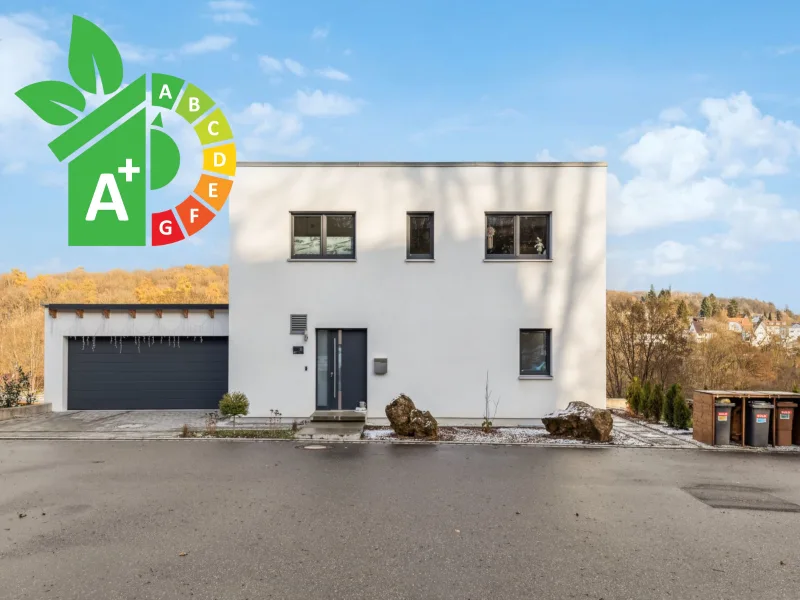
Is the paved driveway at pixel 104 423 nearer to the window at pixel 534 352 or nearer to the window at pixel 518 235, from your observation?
the window at pixel 534 352

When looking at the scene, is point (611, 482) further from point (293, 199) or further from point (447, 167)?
point (293, 199)

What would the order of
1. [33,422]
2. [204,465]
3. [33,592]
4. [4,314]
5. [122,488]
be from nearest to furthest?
[33,592] → [122,488] → [204,465] → [33,422] → [4,314]

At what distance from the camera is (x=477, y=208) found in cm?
1366

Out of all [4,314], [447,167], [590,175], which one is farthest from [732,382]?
[4,314]

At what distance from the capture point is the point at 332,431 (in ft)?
39.3

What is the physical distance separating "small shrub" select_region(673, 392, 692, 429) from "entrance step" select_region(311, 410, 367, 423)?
724cm

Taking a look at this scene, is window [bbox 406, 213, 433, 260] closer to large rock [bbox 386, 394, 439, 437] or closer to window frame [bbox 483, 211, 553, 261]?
window frame [bbox 483, 211, 553, 261]

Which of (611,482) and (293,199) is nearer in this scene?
(611,482)

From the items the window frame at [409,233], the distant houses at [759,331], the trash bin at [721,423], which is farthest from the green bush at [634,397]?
the distant houses at [759,331]

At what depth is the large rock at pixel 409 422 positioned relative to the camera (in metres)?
11.5

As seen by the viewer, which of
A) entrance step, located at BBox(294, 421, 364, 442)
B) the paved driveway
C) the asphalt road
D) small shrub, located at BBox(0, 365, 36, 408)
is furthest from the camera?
small shrub, located at BBox(0, 365, 36, 408)

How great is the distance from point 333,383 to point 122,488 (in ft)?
21.1

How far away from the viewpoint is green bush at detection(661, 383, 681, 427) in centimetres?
1315

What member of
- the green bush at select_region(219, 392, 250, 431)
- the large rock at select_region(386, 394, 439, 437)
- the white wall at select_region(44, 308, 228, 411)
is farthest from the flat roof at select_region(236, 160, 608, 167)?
the large rock at select_region(386, 394, 439, 437)
